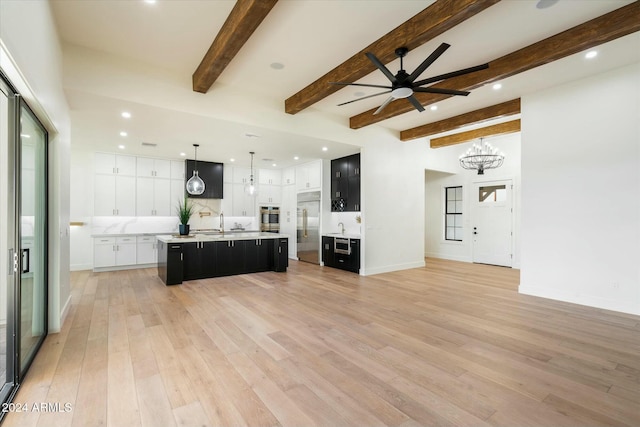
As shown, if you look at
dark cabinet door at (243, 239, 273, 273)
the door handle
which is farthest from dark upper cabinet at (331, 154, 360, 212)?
dark cabinet door at (243, 239, 273, 273)

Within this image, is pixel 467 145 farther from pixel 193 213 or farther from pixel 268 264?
pixel 193 213

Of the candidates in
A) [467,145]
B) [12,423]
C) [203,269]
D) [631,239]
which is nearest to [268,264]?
[203,269]

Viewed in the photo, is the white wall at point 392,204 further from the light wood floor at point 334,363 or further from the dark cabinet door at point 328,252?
the light wood floor at point 334,363

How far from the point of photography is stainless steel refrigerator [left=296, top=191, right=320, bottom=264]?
7.80m

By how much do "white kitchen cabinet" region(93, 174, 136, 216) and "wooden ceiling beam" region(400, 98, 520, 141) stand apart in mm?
6899

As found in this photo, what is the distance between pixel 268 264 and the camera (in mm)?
6812

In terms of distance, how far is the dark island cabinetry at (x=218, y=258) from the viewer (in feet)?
18.1

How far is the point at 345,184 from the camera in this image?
7254 millimetres

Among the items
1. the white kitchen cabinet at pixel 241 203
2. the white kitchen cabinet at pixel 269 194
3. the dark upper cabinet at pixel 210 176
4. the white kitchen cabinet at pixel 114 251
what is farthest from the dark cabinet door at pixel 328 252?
the white kitchen cabinet at pixel 114 251

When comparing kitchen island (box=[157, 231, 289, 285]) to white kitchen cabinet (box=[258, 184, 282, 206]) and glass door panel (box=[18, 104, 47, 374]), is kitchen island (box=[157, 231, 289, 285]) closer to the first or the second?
glass door panel (box=[18, 104, 47, 374])

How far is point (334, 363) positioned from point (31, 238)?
3019 mm

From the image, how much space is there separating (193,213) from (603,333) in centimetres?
853

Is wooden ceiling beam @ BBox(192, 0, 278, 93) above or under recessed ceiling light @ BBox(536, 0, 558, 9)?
under

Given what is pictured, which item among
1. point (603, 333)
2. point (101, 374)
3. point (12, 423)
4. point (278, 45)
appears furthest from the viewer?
point (278, 45)
